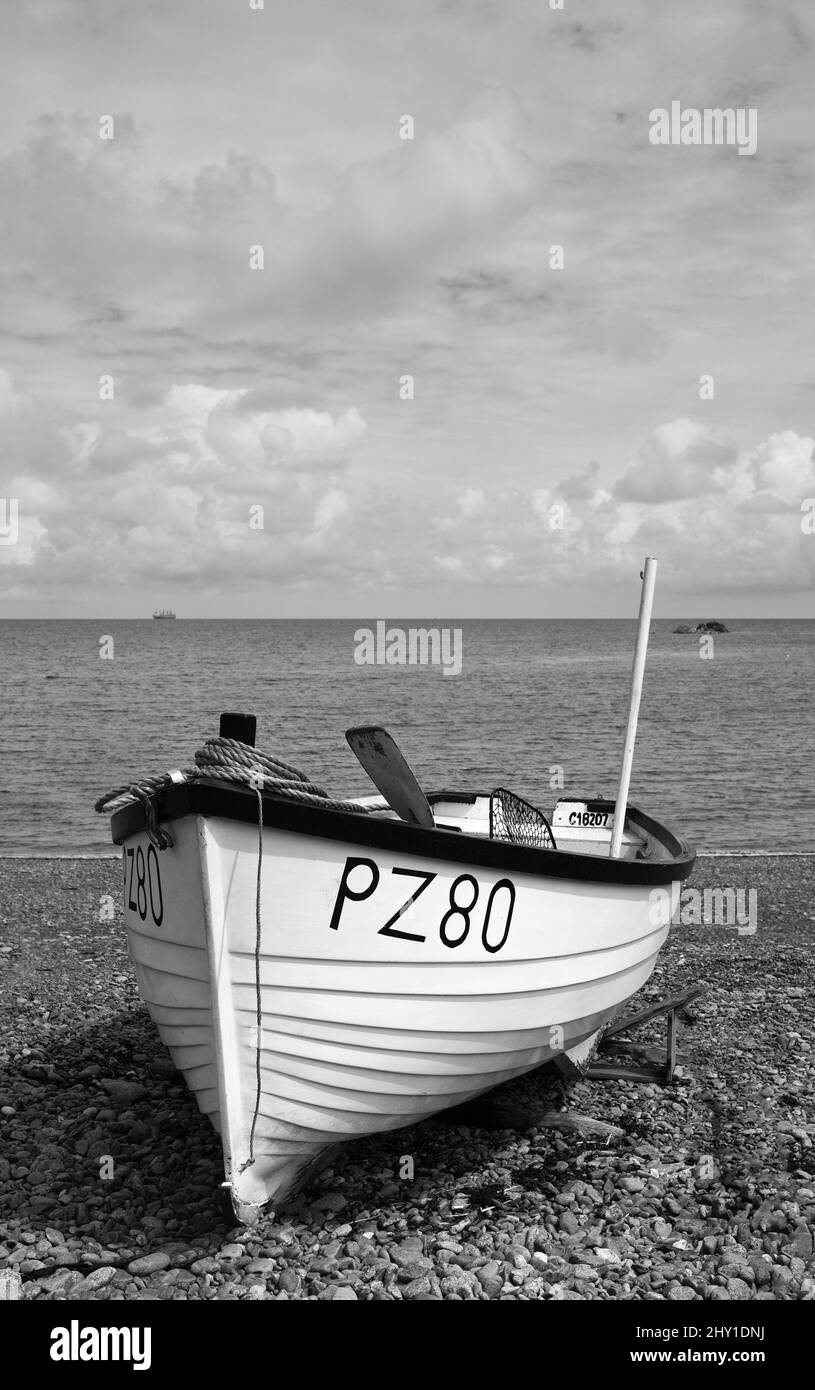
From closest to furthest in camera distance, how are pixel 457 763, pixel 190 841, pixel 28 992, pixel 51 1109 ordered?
1. pixel 190 841
2. pixel 51 1109
3. pixel 28 992
4. pixel 457 763

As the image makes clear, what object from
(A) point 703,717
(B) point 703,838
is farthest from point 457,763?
(A) point 703,717

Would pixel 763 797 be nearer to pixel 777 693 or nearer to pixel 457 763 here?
pixel 457 763

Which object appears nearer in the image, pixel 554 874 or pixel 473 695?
pixel 554 874

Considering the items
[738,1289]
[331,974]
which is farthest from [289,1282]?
[738,1289]

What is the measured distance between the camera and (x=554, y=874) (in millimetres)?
5609

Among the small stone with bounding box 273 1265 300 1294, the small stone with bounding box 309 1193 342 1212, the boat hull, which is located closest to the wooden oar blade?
the boat hull

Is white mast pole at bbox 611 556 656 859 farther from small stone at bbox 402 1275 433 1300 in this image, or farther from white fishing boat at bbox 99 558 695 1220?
small stone at bbox 402 1275 433 1300

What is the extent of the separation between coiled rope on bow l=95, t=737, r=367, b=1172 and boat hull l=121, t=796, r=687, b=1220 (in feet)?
0.07

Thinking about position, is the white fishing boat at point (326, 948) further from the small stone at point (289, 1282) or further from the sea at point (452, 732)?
the sea at point (452, 732)

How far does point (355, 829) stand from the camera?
16.3ft

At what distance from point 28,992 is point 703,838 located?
15.7m

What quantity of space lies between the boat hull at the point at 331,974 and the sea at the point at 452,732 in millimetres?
6951

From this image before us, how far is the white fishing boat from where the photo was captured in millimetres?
4973

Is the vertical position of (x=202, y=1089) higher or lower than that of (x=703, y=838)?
higher
